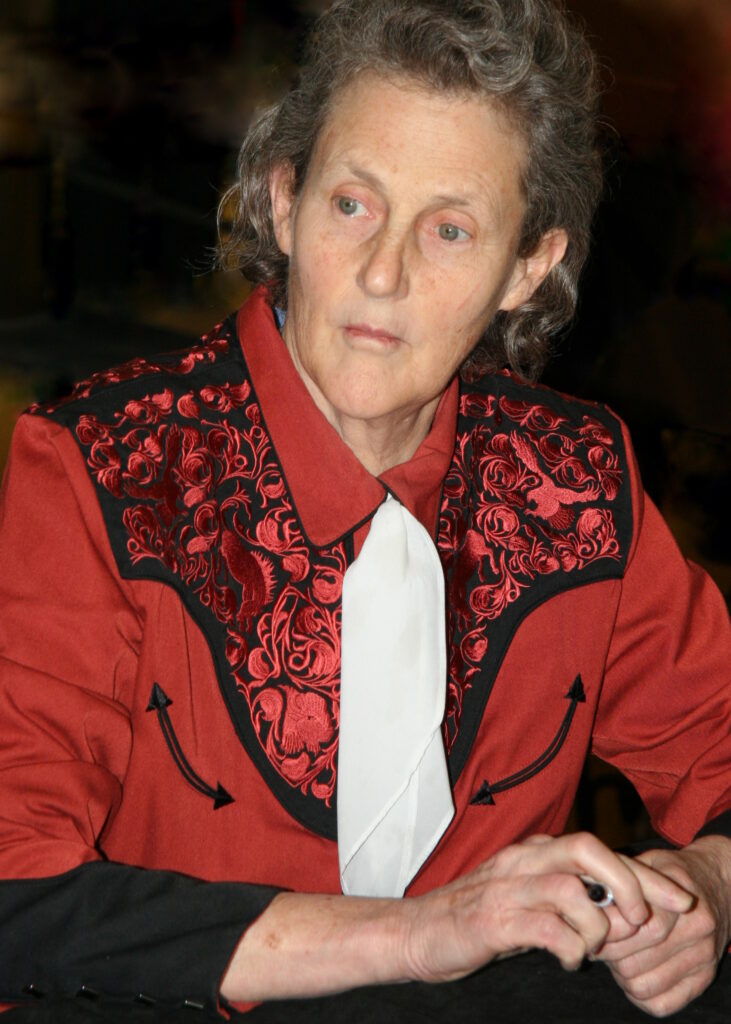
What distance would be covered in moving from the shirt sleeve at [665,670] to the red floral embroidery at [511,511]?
69 millimetres

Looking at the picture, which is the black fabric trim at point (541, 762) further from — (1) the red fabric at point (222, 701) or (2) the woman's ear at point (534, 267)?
(2) the woman's ear at point (534, 267)

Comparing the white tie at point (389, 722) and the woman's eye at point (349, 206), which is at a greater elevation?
the woman's eye at point (349, 206)

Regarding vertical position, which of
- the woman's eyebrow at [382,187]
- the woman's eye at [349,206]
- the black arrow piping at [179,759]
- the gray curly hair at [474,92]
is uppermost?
the gray curly hair at [474,92]

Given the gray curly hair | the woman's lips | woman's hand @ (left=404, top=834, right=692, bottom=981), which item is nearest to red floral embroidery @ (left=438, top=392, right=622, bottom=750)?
the gray curly hair

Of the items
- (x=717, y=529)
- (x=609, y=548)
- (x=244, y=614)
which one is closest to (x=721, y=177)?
(x=717, y=529)

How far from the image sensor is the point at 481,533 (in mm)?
1496

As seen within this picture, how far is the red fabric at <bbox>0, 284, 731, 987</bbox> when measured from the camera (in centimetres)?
118

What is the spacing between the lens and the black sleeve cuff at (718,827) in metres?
1.37

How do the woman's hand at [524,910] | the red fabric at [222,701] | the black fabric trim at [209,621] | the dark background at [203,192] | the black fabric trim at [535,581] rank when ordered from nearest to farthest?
the woman's hand at [524,910] < the red fabric at [222,701] < the black fabric trim at [209,621] < the black fabric trim at [535,581] < the dark background at [203,192]

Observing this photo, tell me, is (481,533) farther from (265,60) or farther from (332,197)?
(265,60)

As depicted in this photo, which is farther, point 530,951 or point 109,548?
point 109,548

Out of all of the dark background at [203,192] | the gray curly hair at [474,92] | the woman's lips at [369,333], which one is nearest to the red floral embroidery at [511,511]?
the gray curly hair at [474,92]

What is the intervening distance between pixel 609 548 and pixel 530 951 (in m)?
0.56

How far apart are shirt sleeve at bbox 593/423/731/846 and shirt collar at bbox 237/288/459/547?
0.29 metres
